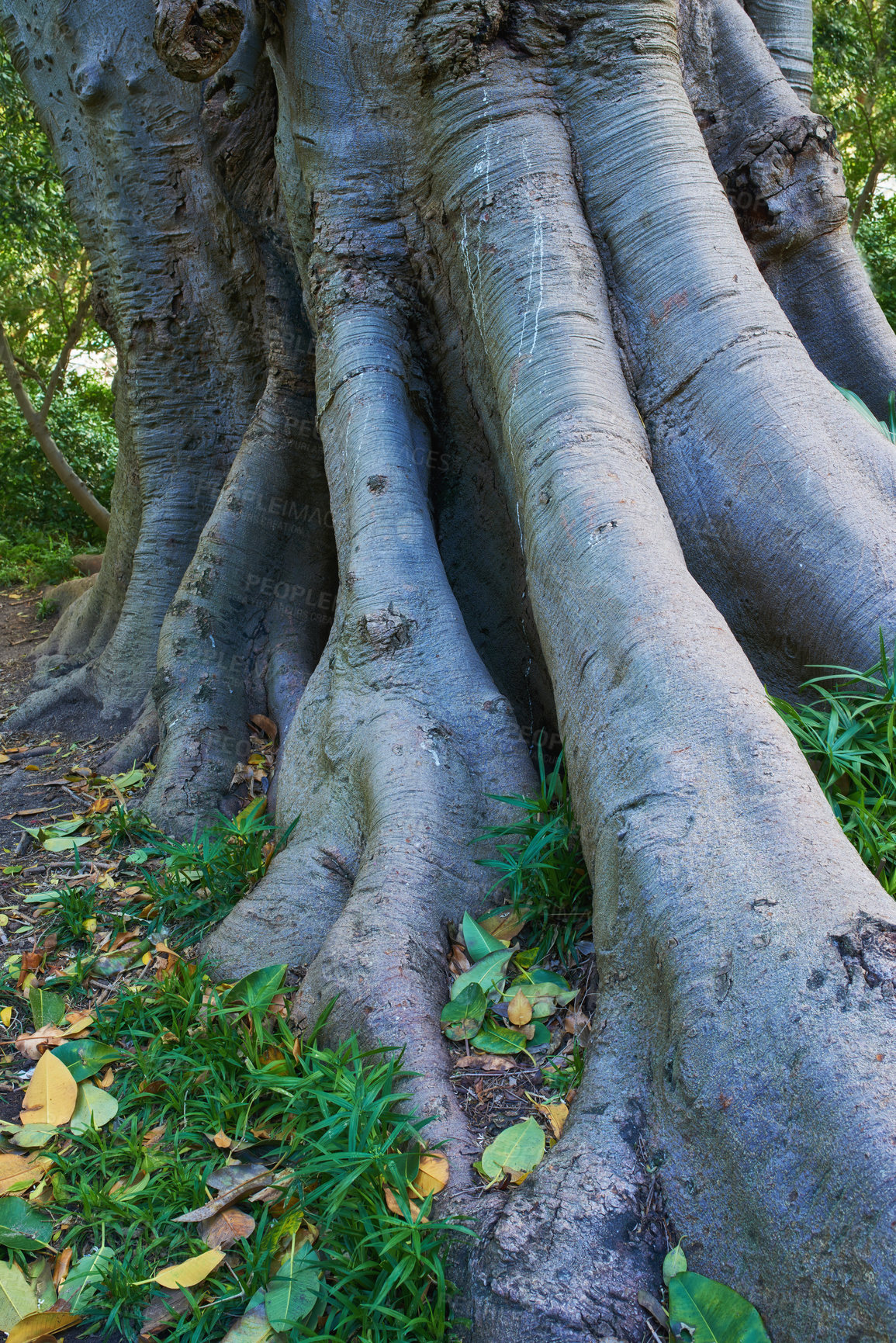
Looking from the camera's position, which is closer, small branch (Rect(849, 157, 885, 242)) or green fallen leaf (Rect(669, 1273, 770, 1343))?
green fallen leaf (Rect(669, 1273, 770, 1343))

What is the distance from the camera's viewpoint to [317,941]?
2484mm

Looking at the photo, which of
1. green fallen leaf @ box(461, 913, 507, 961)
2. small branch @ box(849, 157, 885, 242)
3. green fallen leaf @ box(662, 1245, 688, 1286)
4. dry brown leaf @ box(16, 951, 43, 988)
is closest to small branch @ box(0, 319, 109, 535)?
dry brown leaf @ box(16, 951, 43, 988)

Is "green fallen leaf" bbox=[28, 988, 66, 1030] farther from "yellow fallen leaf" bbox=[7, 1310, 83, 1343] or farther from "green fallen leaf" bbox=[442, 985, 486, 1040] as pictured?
"green fallen leaf" bbox=[442, 985, 486, 1040]

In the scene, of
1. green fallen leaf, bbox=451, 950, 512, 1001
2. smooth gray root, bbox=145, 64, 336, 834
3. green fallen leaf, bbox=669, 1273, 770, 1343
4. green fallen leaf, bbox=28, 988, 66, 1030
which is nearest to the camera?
green fallen leaf, bbox=669, 1273, 770, 1343

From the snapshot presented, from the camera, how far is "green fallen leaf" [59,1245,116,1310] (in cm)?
169

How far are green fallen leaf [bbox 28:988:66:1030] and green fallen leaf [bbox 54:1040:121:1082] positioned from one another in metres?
0.21

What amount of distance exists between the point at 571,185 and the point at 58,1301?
3.25 meters

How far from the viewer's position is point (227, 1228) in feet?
5.64

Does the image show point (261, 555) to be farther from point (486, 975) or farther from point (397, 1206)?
point (397, 1206)

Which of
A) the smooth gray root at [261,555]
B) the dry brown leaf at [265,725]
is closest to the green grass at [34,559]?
the smooth gray root at [261,555]

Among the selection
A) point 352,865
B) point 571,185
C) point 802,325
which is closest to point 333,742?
point 352,865

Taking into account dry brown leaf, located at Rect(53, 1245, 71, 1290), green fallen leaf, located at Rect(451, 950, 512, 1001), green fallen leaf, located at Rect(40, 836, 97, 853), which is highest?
green fallen leaf, located at Rect(40, 836, 97, 853)

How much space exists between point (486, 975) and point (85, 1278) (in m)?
0.97

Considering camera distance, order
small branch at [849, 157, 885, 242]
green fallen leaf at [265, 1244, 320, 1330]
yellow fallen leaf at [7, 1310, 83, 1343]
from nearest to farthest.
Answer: green fallen leaf at [265, 1244, 320, 1330]
yellow fallen leaf at [7, 1310, 83, 1343]
small branch at [849, 157, 885, 242]
